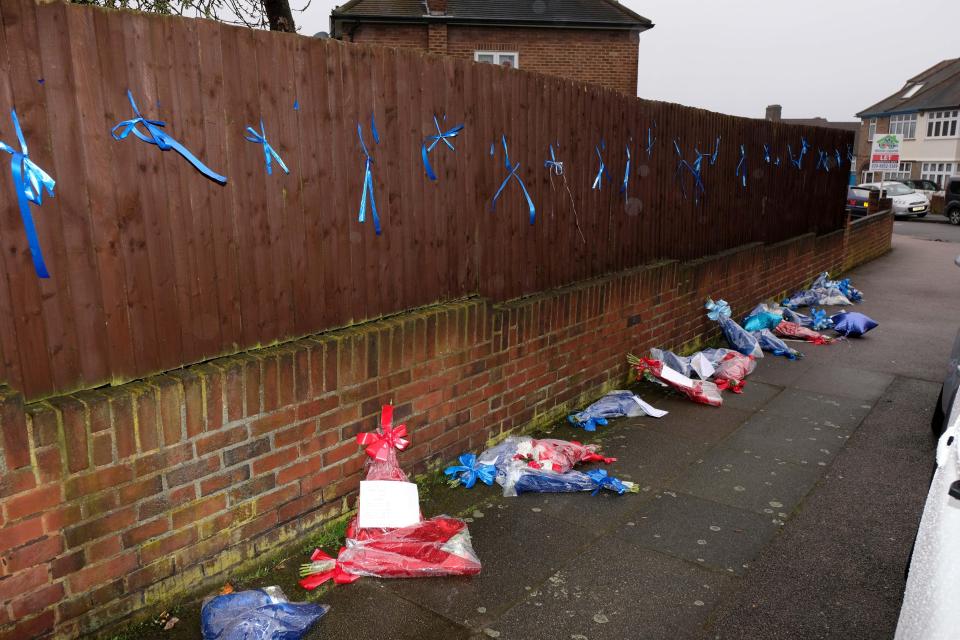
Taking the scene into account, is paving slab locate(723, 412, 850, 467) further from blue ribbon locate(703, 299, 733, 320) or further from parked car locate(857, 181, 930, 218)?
parked car locate(857, 181, 930, 218)

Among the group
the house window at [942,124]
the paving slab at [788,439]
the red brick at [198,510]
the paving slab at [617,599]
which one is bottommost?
the paving slab at [788,439]

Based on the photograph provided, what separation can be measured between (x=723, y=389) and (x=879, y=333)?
3597 mm

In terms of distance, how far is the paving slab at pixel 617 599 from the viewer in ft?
9.63

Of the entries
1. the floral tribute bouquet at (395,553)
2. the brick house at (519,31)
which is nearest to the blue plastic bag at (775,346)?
the floral tribute bouquet at (395,553)

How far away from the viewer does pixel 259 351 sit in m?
3.26

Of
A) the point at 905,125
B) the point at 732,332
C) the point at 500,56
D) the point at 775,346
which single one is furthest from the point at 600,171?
the point at 905,125

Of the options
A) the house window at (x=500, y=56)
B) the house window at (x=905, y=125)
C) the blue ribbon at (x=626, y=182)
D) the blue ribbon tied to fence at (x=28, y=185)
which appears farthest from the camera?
the house window at (x=905, y=125)

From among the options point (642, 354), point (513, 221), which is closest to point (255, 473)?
point (513, 221)

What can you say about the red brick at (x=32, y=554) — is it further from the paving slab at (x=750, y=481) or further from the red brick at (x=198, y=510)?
the paving slab at (x=750, y=481)

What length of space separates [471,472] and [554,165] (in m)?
2.24

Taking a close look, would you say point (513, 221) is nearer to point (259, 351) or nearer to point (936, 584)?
point (259, 351)

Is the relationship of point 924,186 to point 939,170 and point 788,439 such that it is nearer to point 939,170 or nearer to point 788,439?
point 939,170

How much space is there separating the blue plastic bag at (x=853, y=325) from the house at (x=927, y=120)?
4142cm

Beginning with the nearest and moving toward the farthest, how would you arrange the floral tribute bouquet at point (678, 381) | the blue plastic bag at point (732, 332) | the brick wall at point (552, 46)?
1. the floral tribute bouquet at point (678, 381)
2. the blue plastic bag at point (732, 332)
3. the brick wall at point (552, 46)
